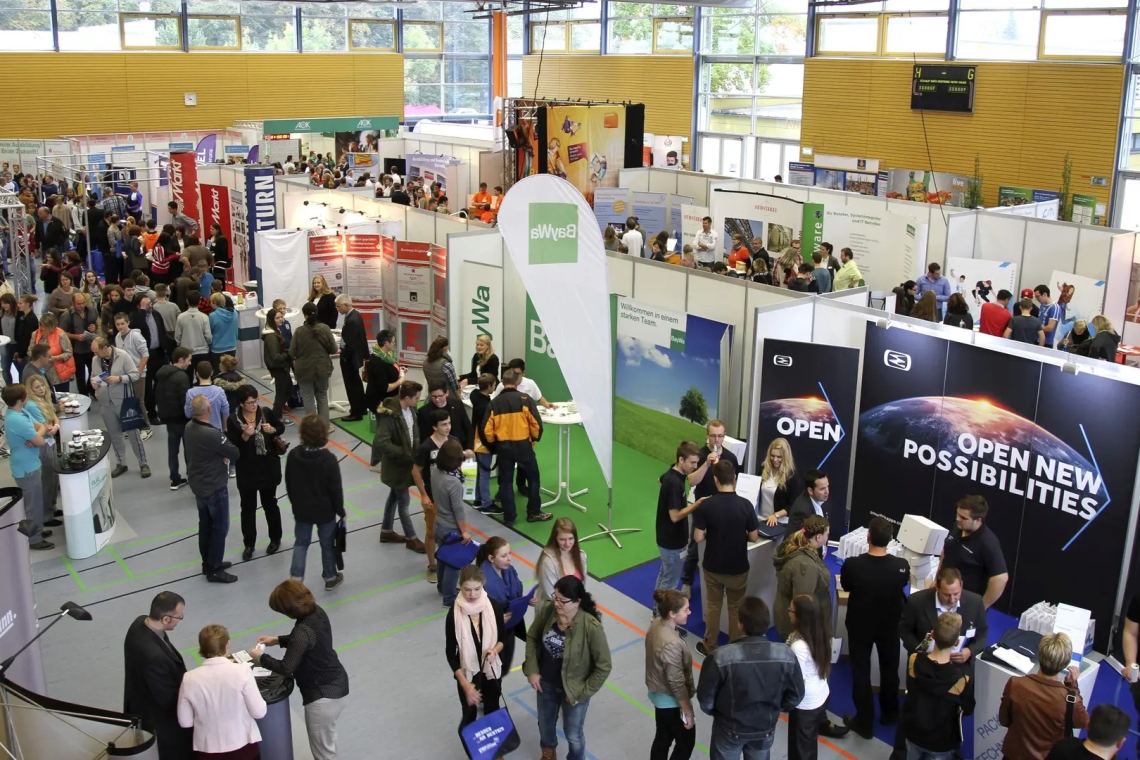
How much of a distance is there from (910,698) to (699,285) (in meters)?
4.95

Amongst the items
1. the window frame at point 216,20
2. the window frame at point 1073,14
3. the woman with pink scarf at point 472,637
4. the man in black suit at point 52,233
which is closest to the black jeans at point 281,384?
the woman with pink scarf at point 472,637

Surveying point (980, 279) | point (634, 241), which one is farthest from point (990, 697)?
point (634, 241)

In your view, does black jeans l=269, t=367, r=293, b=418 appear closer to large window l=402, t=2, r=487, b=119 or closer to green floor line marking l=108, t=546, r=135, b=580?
green floor line marking l=108, t=546, r=135, b=580

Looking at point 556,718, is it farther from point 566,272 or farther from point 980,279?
point 980,279

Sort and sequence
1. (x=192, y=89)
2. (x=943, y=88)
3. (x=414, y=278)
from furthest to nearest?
(x=192, y=89) < (x=943, y=88) < (x=414, y=278)

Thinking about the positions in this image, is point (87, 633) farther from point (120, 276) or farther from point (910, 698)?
point (120, 276)

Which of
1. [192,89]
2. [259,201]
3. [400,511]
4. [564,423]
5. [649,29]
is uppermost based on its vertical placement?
[649,29]

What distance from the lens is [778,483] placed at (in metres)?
6.48

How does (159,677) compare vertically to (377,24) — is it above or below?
below

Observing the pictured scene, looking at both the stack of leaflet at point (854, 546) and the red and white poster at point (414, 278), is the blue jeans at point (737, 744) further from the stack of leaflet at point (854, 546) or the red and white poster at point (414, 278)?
the red and white poster at point (414, 278)

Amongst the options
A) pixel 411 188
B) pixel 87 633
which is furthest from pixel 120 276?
pixel 87 633

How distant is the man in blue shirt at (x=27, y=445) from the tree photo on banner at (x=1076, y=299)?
32.5ft

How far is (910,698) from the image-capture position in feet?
14.9

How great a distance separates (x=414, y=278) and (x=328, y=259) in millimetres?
1366
